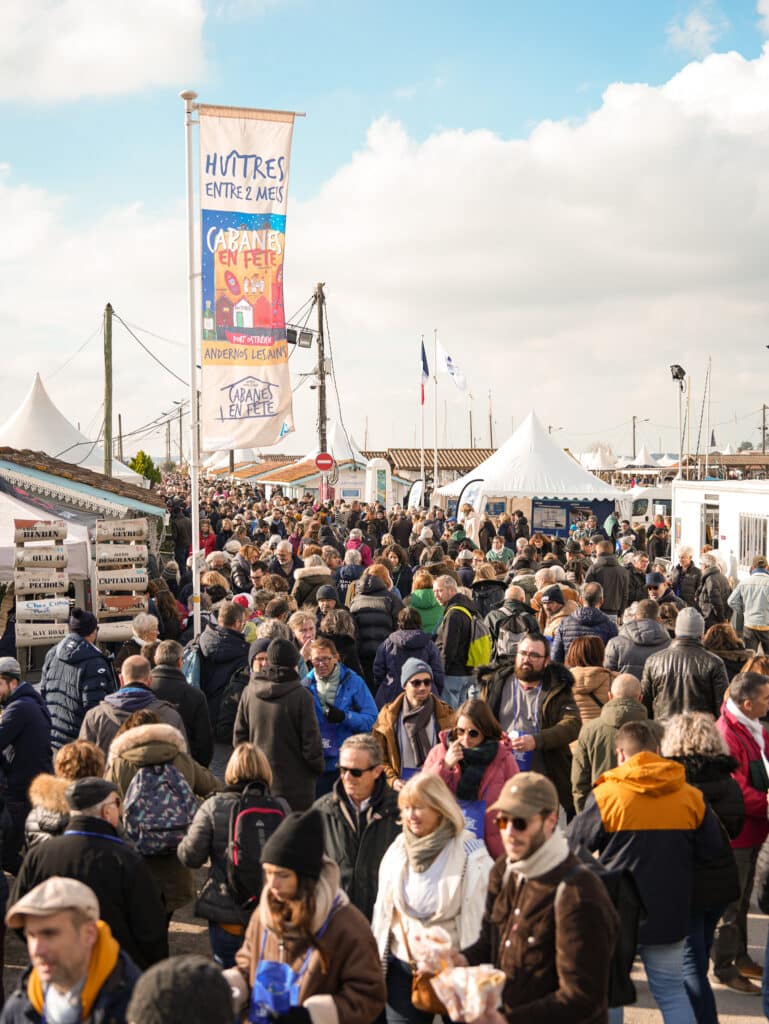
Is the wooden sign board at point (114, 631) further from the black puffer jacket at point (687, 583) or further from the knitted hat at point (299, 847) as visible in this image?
the knitted hat at point (299, 847)

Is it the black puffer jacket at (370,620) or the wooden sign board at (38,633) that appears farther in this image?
the wooden sign board at (38,633)

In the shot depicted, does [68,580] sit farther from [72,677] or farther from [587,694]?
[587,694]

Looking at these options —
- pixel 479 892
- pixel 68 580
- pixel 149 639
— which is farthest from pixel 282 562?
pixel 479 892

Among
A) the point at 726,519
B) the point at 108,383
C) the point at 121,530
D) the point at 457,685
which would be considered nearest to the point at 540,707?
the point at 457,685

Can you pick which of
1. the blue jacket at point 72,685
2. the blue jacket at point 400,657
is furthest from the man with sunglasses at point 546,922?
the blue jacket at point 72,685

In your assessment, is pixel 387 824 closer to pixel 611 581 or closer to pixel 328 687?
pixel 328 687

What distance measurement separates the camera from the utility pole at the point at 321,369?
29.0 meters

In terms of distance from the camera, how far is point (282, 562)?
12.5 m

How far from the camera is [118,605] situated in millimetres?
12414

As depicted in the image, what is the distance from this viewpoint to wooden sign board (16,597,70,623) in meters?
11.3

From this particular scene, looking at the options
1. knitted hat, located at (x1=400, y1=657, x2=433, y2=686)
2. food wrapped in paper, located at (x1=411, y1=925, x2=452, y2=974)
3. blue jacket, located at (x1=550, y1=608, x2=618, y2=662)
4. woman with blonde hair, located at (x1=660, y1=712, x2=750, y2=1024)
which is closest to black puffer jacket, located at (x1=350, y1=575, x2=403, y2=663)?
blue jacket, located at (x1=550, y1=608, x2=618, y2=662)

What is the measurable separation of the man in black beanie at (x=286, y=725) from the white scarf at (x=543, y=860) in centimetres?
262

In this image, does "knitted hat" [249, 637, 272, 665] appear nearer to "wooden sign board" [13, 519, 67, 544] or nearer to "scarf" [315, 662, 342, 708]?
"scarf" [315, 662, 342, 708]

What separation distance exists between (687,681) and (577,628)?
55.9 inches
